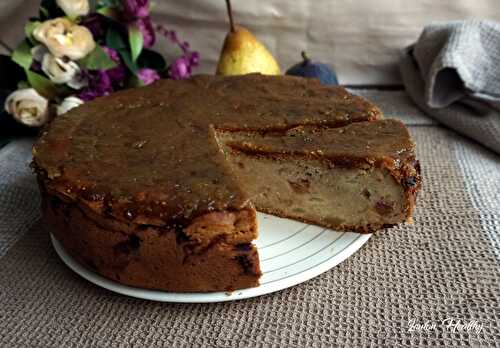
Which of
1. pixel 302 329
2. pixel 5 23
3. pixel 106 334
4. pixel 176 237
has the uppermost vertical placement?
pixel 176 237

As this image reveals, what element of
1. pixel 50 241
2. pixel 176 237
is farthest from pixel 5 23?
pixel 176 237

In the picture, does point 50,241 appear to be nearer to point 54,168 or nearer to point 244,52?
point 54,168

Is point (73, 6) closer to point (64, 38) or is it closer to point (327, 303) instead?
point (64, 38)

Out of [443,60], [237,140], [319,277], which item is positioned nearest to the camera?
[319,277]

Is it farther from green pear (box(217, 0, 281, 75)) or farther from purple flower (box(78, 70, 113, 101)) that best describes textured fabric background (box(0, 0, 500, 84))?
purple flower (box(78, 70, 113, 101))

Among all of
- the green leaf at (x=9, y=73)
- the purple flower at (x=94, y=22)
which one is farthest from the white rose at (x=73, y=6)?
the green leaf at (x=9, y=73)

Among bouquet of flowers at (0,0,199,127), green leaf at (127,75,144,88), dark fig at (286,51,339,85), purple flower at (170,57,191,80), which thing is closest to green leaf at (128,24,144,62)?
bouquet of flowers at (0,0,199,127)
